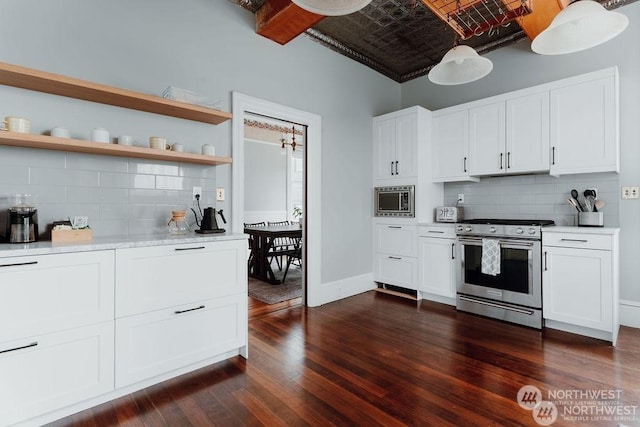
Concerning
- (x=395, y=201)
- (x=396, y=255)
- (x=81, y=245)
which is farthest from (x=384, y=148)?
(x=81, y=245)

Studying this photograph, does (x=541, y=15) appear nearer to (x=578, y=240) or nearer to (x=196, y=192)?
(x=578, y=240)

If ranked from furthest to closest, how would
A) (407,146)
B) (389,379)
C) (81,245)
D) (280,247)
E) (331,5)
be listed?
(280,247) → (407,146) → (389,379) → (81,245) → (331,5)

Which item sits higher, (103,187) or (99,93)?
(99,93)

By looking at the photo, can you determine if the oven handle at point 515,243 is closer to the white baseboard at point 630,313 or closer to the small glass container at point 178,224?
the white baseboard at point 630,313

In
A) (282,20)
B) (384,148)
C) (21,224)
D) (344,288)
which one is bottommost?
(344,288)

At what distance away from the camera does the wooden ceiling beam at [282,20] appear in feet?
9.00

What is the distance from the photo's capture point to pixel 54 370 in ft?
5.46

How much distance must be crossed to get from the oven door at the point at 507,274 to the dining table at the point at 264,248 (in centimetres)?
240

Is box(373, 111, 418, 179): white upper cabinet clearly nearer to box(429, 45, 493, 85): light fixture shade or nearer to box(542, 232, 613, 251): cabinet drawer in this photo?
Result: box(429, 45, 493, 85): light fixture shade

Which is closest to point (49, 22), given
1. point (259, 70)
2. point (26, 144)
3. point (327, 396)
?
point (26, 144)

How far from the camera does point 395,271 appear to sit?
419 centimetres

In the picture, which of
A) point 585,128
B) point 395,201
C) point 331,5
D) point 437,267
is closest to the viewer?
point 331,5

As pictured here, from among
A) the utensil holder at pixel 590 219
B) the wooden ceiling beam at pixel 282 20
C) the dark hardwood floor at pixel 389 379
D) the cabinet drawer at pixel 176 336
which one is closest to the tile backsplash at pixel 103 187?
the cabinet drawer at pixel 176 336

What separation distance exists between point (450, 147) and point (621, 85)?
1.62m
